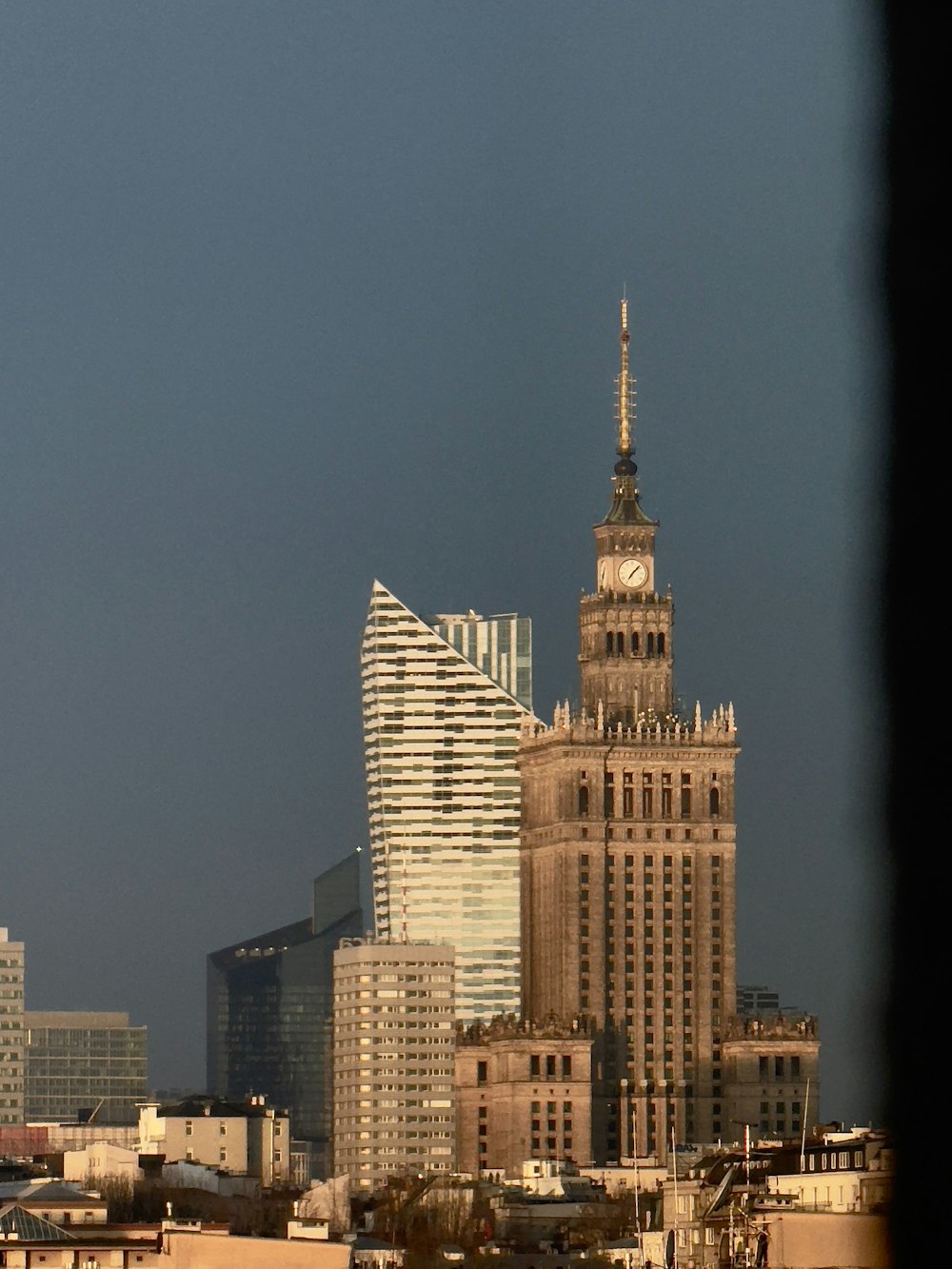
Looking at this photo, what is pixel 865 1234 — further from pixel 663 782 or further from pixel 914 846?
pixel 663 782

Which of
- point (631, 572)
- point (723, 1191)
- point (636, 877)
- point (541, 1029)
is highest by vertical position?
point (631, 572)

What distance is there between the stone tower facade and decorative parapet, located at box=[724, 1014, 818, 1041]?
1.01 m

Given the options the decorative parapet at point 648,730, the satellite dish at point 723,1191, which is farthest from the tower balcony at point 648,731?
the satellite dish at point 723,1191

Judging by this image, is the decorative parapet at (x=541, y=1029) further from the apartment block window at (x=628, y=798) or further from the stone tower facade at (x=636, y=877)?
the apartment block window at (x=628, y=798)

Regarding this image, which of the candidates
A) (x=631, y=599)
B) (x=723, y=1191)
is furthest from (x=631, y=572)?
(x=723, y=1191)

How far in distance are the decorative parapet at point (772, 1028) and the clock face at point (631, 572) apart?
2064 centimetres

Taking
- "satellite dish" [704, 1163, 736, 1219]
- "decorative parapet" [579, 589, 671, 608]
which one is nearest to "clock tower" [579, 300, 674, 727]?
"decorative parapet" [579, 589, 671, 608]

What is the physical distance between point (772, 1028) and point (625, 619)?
19.9 m

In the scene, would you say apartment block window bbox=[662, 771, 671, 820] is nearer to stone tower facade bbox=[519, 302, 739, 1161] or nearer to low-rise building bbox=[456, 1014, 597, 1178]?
stone tower facade bbox=[519, 302, 739, 1161]

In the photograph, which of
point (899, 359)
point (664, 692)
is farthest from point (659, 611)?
point (899, 359)

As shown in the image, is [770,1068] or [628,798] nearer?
[770,1068]

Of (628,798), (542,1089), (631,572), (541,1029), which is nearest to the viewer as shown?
(542,1089)

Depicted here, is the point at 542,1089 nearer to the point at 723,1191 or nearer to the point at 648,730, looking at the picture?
the point at 648,730

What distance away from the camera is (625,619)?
178750 mm
